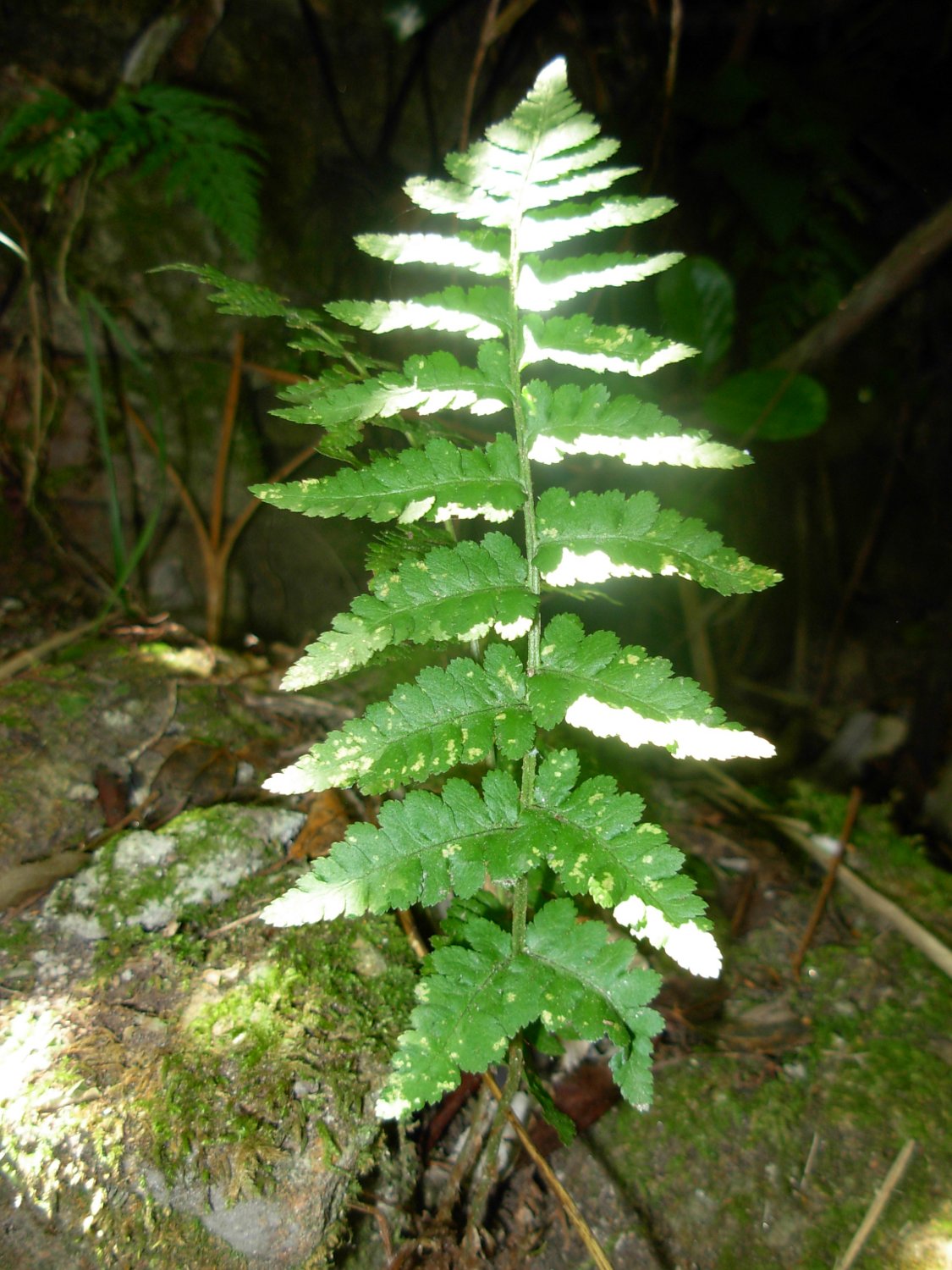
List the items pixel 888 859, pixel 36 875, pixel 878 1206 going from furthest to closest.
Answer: pixel 888 859, pixel 36 875, pixel 878 1206

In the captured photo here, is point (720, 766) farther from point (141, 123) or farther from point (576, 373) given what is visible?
point (141, 123)

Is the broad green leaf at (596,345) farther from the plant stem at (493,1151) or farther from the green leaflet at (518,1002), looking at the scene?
the plant stem at (493,1151)

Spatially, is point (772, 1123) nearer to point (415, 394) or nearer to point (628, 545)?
point (628, 545)

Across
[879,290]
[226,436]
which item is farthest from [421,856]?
[879,290]

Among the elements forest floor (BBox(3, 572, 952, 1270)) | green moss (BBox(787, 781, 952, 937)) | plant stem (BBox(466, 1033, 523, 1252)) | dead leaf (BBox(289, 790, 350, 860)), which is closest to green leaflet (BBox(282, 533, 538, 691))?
dead leaf (BBox(289, 790, 350, 860))

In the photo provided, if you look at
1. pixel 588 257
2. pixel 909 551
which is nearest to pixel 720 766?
pixel 588 257

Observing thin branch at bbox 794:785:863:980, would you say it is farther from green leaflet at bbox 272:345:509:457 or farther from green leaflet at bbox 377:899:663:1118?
green leaflet at bbox 272:345:509:457

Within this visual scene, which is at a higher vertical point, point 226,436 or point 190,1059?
point 226,436
